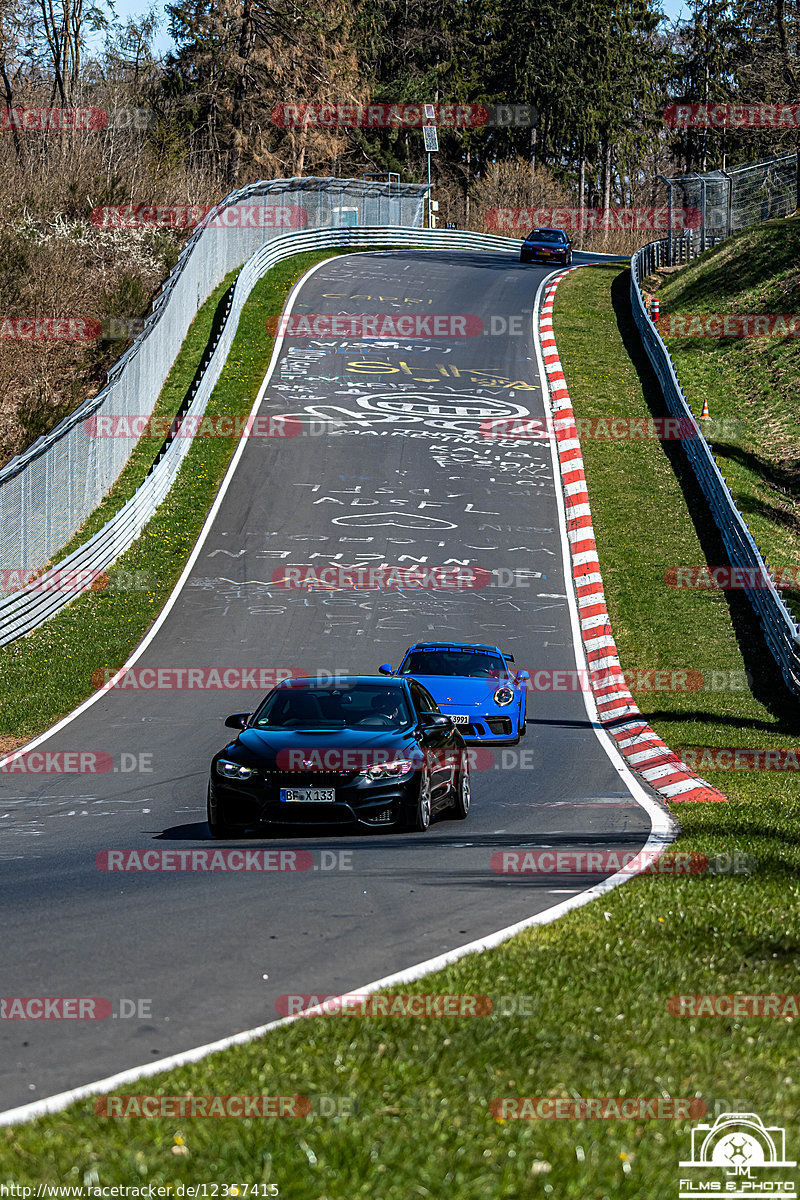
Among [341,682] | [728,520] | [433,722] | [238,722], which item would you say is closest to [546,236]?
[728,520]

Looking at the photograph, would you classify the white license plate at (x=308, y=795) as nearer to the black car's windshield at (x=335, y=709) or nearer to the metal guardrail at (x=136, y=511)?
the black car's windshield at (x=335, y=709)

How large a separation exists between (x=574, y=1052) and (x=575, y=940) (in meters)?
1.93

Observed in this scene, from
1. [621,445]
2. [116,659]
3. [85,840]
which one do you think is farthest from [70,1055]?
[621,445]

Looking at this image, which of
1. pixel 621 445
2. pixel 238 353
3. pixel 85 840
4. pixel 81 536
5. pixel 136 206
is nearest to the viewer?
pixel 85 840

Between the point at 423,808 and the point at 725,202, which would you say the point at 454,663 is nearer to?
the point at 423,808

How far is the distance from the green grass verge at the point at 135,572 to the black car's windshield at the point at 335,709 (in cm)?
651

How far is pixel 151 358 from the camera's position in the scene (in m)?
37.0

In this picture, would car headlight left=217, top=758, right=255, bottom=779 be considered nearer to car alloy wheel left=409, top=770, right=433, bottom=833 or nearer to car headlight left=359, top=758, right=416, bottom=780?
car headlight left=359, top=758, right=416, bottom=780

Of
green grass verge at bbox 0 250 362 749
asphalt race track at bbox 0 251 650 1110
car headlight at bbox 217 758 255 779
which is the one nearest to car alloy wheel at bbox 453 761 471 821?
asphalt race track at bbox 0 251 650 1110

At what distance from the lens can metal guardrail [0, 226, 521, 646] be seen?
24.0 meters

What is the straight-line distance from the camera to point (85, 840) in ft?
38.8

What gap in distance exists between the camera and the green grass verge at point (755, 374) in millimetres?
33562

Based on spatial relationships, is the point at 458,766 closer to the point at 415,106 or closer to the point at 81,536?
the point at 81,536

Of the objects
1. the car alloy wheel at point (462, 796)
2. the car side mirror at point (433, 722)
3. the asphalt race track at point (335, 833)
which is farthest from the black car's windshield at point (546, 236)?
the car alloy wheel at point (462, 796)
